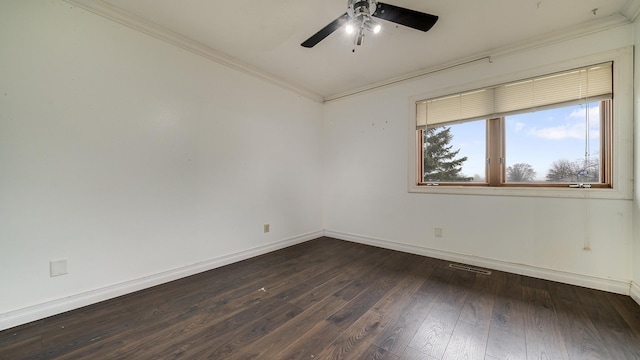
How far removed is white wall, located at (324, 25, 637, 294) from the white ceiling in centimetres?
24

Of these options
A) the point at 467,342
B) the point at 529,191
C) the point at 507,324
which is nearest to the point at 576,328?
the point at 507,324

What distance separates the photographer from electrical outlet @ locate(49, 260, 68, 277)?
184 cm

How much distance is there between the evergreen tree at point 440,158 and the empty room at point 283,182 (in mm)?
29

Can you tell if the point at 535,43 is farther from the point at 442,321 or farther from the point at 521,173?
the point at 442,321

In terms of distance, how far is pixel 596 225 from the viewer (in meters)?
2.28

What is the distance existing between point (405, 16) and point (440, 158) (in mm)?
2008

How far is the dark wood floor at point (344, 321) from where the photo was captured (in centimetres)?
147

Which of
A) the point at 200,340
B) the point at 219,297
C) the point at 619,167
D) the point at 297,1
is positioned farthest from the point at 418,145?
the point at 200,340

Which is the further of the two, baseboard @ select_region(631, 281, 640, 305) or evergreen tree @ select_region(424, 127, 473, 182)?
evergreen tree @ select_region(424, 127, 473, 182)

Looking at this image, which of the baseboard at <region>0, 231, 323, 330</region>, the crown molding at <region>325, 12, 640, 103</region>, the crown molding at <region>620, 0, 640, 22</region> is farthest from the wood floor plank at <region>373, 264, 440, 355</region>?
→ the crown molding at <region>620, 0, 640, 22</region>

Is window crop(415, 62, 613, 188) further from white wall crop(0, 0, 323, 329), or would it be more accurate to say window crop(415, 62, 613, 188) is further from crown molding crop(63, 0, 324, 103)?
white wall crop(0, 0, 323, 329)

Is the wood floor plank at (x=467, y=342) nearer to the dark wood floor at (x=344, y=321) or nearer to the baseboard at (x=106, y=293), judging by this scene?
the dark wood floor at (x=344, y=321)

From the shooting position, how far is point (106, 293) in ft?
6.75

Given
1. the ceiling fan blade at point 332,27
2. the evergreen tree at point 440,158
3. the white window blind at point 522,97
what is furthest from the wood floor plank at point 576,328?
the ceiling fan blade at point 332,27
